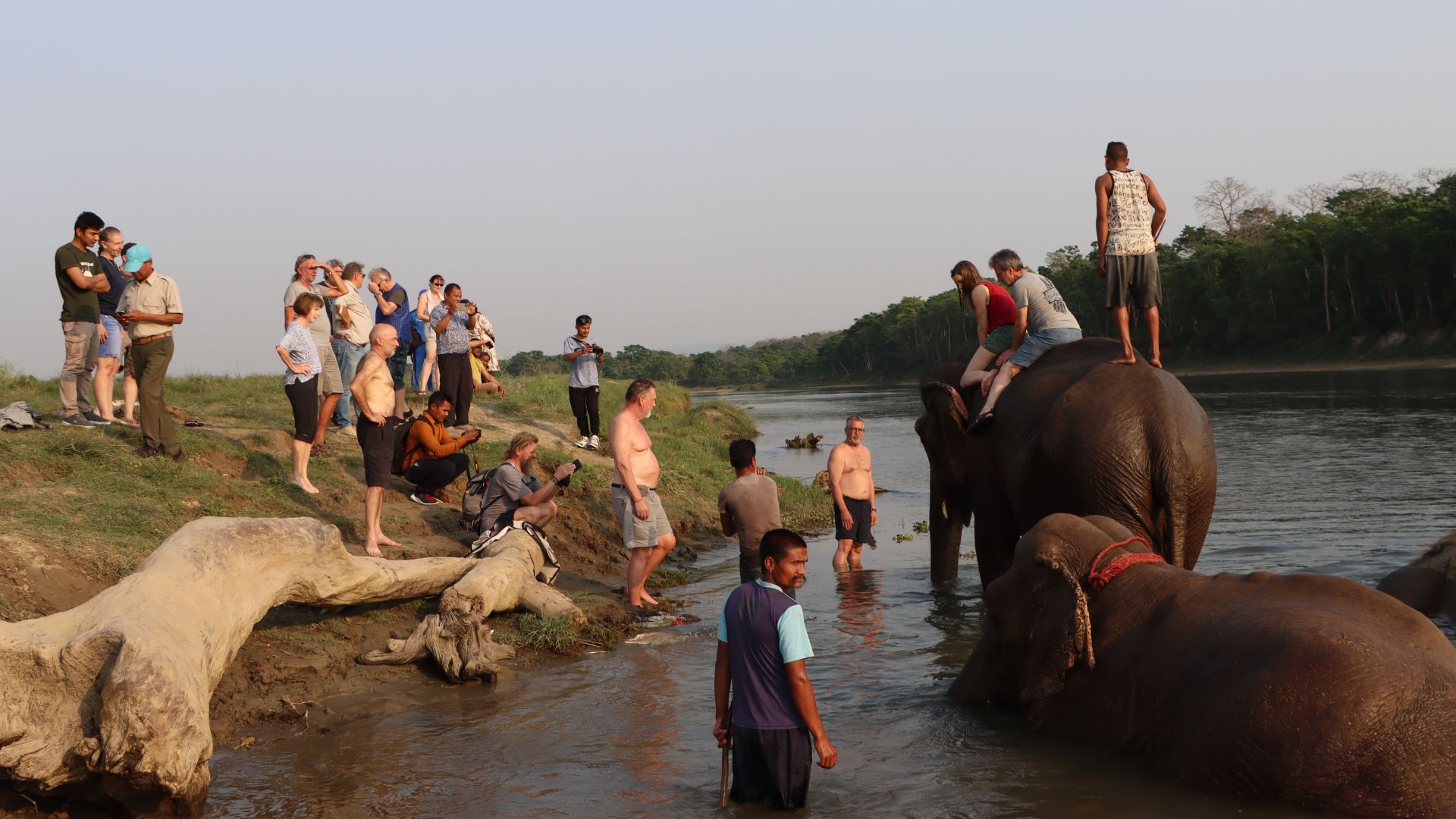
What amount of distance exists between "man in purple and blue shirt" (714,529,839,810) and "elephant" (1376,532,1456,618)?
5994 millimetres

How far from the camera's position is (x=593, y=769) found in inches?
245

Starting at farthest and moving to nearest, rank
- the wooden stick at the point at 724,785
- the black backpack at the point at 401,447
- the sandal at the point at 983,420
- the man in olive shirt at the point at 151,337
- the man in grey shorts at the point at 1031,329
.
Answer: the black backpack at the point at 401,447 → the man in olive shirt at the point at 151,337 → the sandal at the point at 983,420 → the man in grey shorts at the point at 1031,329 → the wooden stick at the point at 724,785

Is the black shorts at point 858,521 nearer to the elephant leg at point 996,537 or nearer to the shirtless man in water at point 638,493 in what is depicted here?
the shirtless man in water at point 638,493

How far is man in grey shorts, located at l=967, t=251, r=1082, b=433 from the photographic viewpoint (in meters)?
8.62

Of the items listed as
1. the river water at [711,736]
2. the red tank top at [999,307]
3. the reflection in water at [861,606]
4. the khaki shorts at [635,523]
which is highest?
the red tank top at [999,307]

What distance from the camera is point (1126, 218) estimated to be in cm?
840

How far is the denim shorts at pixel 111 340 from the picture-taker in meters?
12.7

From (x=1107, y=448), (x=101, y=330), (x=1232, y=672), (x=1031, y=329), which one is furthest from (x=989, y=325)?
(x=101, y=330)

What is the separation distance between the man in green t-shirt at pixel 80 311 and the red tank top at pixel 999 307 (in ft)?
26.3

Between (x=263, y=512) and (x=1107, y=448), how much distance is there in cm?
700

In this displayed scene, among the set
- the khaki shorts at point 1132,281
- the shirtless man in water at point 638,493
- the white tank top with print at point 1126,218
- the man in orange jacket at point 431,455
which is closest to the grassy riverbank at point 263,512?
the man in orange jacket at point 431,455

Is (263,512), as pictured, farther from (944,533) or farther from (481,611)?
(944,533)

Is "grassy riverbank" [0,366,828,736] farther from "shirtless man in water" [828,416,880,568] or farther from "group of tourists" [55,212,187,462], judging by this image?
"shirtless man in water" [828,416,880,568]

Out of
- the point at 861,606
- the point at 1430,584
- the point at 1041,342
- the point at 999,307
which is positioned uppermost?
the point at 999,307
